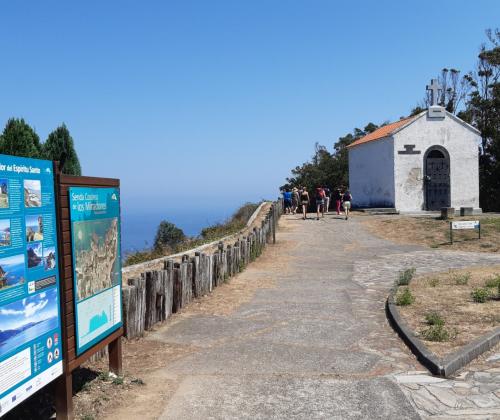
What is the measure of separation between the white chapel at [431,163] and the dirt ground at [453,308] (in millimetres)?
16888

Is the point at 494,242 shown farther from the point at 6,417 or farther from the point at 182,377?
the point at 6,417

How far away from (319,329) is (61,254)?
445cm

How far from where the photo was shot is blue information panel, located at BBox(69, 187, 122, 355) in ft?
15.5

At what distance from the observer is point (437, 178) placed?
95.1 feet

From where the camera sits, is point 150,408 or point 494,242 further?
point 494,242

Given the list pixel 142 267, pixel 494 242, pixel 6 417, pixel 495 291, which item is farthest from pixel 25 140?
pixel 494 242

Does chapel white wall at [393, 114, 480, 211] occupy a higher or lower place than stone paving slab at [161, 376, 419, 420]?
higher

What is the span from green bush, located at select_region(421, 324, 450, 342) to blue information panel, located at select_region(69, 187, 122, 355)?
3855 mm

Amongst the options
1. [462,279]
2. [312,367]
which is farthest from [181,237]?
[312,367]

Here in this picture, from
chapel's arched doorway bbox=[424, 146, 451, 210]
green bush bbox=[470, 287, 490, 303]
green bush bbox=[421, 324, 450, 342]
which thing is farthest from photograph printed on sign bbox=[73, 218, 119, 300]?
chapel's arched doorway bbox=[424, 146, 451, 210]

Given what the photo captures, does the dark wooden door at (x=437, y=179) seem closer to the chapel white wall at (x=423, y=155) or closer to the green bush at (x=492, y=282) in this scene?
the chapel white wall at (x=423, y=155)

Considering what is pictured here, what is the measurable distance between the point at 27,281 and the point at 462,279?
9398 millimetres

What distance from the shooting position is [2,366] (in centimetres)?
363

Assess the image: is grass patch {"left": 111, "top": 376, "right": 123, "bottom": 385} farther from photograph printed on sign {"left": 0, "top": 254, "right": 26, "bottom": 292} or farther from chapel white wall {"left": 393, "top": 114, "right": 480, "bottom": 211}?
chapel white wall {"left": 393, "top": 114, "right": 480, "bottom": 211}
